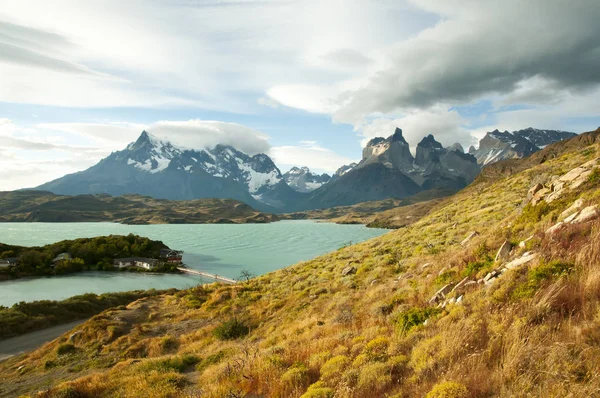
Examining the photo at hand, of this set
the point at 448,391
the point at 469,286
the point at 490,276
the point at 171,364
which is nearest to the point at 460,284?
the point at 469,286

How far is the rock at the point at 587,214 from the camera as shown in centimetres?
1134

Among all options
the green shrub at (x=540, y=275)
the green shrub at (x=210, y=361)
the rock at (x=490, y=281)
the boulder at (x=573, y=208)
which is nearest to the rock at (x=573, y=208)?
the boulder at (x=573, y=208)

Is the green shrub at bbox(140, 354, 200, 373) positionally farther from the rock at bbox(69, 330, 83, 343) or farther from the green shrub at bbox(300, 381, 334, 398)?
the rock at bbox(69, 330, 83, 343)

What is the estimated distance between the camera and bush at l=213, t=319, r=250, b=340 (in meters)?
22.6

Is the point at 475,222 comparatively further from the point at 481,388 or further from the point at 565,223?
the point at 481,388

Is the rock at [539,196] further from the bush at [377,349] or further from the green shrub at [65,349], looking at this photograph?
the green shrub at [65,349]

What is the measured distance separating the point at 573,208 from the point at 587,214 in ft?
5.42

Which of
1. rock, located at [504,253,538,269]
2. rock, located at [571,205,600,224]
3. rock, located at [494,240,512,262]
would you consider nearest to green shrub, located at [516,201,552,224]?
rock, located at [494,240,512,262]

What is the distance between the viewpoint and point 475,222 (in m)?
28.7

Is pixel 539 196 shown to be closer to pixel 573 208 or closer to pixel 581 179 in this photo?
pixel 581 179

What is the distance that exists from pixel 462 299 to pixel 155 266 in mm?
120117

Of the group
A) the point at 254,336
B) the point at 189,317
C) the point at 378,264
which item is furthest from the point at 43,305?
the point at 378,264

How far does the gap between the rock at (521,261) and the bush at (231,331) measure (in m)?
17.7

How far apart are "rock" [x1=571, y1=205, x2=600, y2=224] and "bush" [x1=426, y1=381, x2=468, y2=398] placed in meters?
9.26
